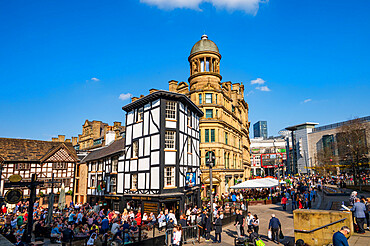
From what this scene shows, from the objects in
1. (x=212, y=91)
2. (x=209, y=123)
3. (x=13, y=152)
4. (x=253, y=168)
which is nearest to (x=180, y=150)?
(x=209, y=123)

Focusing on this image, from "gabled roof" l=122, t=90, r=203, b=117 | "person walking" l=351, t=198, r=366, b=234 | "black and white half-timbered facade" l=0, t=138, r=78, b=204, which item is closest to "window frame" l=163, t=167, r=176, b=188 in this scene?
"gabled roof" l=122, t=90, r=203, b=117

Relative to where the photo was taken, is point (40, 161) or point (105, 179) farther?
point (40, 161)

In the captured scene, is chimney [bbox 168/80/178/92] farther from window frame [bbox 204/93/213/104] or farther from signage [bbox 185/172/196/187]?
signage [bbox 185/172/196/187]

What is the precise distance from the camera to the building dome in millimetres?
37062

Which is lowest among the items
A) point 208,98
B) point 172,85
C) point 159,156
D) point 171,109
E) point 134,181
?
point 134,181

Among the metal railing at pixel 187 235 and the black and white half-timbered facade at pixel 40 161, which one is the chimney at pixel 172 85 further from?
the metal railing at pixel 187 235

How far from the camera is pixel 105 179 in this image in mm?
29406

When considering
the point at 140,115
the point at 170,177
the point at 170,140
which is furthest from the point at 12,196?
the point at 140,115

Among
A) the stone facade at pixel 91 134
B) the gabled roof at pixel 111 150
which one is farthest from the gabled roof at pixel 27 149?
the stone facade at pixel 91 134

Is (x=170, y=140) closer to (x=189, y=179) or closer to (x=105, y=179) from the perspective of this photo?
(x=189, y=179)

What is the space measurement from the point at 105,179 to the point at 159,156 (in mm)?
11025

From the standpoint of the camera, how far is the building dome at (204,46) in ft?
122

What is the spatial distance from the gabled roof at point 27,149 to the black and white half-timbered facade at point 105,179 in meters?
6.63

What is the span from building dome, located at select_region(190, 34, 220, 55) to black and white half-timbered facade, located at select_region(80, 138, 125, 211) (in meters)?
18.1
